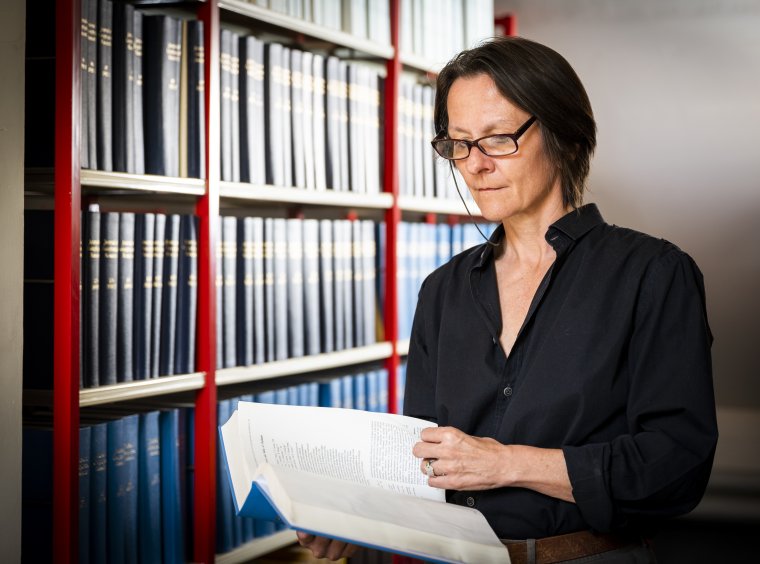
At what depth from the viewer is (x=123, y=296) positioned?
184 cm

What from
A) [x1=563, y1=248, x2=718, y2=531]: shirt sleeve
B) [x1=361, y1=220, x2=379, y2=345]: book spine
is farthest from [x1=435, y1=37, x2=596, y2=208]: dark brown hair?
[x1=361, y1=220, x2=379, y2=345]: book spine

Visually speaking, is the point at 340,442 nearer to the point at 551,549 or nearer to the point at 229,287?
the point at 551,549

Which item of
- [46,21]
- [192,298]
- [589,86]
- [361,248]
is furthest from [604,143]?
[46,21]

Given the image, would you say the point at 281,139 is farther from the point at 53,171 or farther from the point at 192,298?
the point at 53,171

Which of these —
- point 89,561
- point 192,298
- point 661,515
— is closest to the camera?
point 661,515

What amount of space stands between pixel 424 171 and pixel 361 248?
17.4 inches

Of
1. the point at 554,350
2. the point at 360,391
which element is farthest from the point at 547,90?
the point at 360,391

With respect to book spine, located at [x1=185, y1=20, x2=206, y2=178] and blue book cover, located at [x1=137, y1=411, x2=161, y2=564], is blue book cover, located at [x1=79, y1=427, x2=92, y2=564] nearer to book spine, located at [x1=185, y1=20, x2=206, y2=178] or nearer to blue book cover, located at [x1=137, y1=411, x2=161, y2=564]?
blue book cover, located at [x1=137, y1=411, x2=161, y2=564]

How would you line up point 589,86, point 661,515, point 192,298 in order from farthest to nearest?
point 589,86 < point 192,298 < point 661,515

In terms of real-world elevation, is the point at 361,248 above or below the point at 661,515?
above

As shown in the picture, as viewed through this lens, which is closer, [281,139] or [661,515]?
[661,515]

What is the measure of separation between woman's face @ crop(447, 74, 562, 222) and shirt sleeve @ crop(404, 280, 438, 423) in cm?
24

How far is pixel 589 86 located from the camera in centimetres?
352

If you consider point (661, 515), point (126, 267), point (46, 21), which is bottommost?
point (661, 515)
